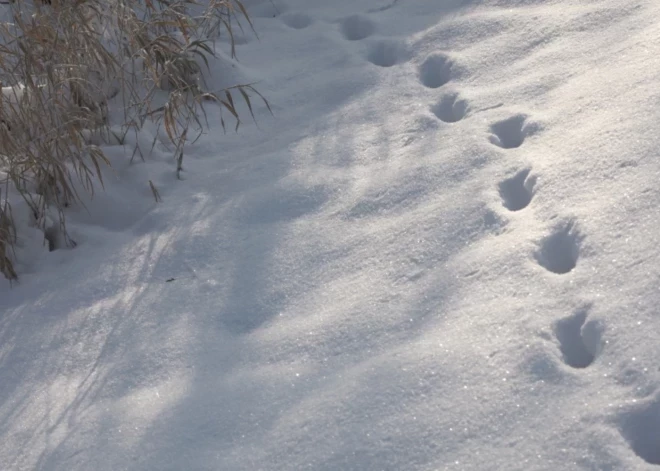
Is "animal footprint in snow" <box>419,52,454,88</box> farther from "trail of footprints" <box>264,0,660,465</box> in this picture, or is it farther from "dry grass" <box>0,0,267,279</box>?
"dry grass" <box>0,0,267,279</box>

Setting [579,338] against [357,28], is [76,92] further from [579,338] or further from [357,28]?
[579,338]

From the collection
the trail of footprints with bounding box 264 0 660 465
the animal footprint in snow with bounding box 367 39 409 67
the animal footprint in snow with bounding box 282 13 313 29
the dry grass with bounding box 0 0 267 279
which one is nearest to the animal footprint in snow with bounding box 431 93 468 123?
the trail of footprints with bounding box 264 0 660 465

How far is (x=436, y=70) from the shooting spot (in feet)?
8.13

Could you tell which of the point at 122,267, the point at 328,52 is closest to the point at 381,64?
the point at 328,52

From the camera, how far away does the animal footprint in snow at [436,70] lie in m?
2.44

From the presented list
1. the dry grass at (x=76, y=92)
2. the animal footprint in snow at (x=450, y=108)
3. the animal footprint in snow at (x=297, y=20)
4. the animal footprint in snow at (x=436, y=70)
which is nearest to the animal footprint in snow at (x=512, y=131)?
the animal footprint in snow at (x=450, y=108)

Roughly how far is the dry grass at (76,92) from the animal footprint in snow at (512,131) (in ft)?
2.38

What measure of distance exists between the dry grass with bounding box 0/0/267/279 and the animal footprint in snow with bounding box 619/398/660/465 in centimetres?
139

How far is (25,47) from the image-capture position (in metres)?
2.16

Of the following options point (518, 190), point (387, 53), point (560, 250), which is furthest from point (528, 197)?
point (387, 53)

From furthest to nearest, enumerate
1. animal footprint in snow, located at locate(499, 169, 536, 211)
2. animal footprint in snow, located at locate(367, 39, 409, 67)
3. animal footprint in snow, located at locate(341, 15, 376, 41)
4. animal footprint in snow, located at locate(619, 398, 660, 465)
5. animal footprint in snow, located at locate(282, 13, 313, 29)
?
animal footprint in snow, located at locate(282, 13, 313, 29), animal footprint in snow, located at locate(341, 15, 376, 41), animal footprint in snow, located at locate(367, 39, 409, 67), animal footprint in snow, located at locate(499, 169, 536, 211), animal footprint in snow, located at locate(619, 398, 660, 465)

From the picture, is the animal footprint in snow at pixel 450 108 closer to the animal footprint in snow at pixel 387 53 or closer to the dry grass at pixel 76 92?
the animal footprint in snow at pixel 387 53

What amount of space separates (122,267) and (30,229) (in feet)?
1.08

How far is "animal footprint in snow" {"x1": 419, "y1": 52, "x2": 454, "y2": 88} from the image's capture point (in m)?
2.44
